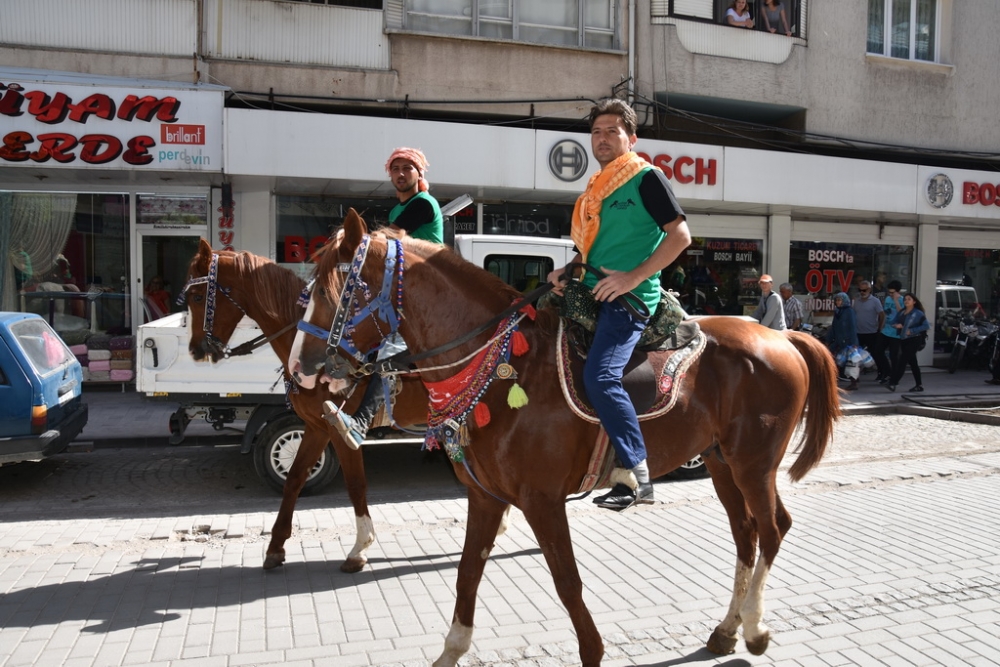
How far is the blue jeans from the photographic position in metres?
3.19

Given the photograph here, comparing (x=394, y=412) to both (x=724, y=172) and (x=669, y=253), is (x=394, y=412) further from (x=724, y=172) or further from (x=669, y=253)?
(x=724, y=172)

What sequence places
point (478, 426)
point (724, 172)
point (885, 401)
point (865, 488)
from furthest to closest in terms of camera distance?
point (724, 172)
point (885, 401)
point (865, 488)
point (478, 426)

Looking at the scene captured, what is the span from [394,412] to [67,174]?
31.4ft

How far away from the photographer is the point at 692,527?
5.98 metres

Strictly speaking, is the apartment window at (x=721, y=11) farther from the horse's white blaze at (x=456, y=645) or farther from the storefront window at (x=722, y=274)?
the horse's white blaze at (x=456, y=645)

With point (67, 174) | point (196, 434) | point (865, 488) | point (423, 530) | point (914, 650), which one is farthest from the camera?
point (67, 174)

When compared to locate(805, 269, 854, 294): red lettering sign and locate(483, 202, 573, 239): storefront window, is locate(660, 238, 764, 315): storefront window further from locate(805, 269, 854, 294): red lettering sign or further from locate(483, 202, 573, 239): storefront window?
locate(483, 202, 573, 239): storefront window

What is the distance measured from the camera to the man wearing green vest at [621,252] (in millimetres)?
3201

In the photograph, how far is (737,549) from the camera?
162 inches

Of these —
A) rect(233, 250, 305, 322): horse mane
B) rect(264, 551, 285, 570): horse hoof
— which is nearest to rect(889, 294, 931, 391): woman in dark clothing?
rect(233, 250, 305, 322): horse mane

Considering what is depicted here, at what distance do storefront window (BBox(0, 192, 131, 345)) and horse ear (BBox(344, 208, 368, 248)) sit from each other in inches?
450

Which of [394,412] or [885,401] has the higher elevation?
[394,412]

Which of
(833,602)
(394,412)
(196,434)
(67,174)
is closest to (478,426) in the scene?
(394,412)

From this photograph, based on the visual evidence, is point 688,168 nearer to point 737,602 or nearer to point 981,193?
point 981,193
